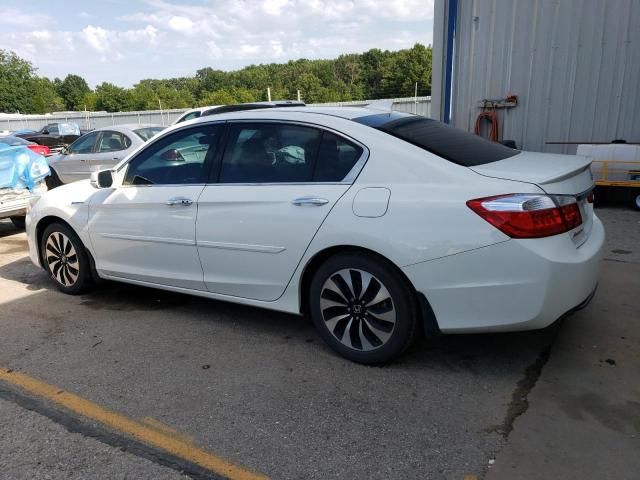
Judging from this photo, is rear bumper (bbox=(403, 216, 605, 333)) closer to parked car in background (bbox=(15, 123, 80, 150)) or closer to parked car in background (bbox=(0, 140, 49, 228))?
parked car in background (bbox=(0, 140, 49, 228))

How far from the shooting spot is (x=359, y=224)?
10.2 ft

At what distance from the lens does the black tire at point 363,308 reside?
3104 mm

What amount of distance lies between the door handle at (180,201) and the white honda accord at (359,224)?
1 cm

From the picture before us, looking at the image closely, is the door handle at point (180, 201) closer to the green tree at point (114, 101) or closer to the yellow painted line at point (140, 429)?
the yellow painted line at point (140, 429)

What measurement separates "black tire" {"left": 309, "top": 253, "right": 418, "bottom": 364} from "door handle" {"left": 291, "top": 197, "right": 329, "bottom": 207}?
1.13ft

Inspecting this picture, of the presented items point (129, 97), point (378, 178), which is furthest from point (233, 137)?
point (129, 97)

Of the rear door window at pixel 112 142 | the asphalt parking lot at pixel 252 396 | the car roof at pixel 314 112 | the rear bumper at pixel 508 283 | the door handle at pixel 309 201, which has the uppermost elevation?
the car roof at pixel 314 112

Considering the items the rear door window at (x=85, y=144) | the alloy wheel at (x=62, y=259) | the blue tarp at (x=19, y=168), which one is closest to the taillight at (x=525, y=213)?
the alloy wheel at (x=62, y=259)

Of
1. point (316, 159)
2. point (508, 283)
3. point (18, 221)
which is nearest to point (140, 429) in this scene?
point (316, 159)

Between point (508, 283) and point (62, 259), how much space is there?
154 inches

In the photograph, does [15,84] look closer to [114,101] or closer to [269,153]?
[114,101]

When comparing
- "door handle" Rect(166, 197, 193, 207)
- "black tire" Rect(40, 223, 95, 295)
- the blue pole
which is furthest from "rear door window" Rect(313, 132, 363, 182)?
the blue pole

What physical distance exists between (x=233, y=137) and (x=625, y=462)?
300cm

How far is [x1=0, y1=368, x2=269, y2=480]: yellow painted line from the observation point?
2.47 meters
